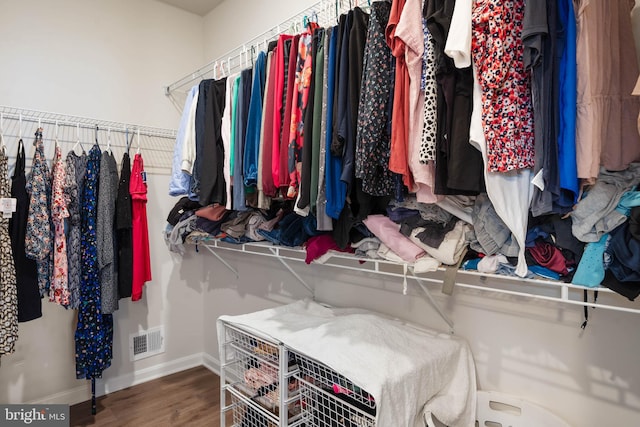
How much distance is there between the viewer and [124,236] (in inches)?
98.2

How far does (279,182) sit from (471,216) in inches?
30.9

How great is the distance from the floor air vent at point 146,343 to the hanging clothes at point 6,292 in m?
0.94

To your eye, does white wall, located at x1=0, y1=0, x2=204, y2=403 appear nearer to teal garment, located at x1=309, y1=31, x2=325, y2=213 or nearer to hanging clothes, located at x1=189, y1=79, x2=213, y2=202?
hanging clothes, located at x1=189, y1=79, x2=213, y2=202

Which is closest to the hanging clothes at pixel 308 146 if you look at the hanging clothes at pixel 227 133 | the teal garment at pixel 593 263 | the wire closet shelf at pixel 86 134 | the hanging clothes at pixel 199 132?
the hanging clothes at pixel 227 133

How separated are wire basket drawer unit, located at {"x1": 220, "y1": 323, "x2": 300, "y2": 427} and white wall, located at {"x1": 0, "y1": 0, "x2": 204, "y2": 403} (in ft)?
4.39

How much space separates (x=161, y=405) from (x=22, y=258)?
1.28 m

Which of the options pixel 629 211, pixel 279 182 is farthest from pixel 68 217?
pixel 629 211

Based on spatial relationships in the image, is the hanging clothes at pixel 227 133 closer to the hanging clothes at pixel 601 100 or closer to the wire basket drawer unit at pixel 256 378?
the wire basket drawer unit at pixel 256 378

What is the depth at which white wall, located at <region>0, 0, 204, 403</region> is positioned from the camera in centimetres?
234

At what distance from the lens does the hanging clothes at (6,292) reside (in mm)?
1913

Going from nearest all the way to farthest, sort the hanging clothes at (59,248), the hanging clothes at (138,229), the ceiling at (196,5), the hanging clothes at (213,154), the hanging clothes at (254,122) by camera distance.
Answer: the hanging clothes at (254,122)
the hanging clothes at (213,154)
the hanging clothes at (59,248)
the hanging clothes at (138,229)
the ceiling at (196,5)

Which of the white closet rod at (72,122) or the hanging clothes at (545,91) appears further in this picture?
the white closet rod at (72,122)

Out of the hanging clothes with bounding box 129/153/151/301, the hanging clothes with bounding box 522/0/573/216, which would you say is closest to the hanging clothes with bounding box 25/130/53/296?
the hanging clothes with bounding box 129/153/151/301

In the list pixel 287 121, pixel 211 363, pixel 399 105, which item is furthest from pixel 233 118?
pixel 211 363
